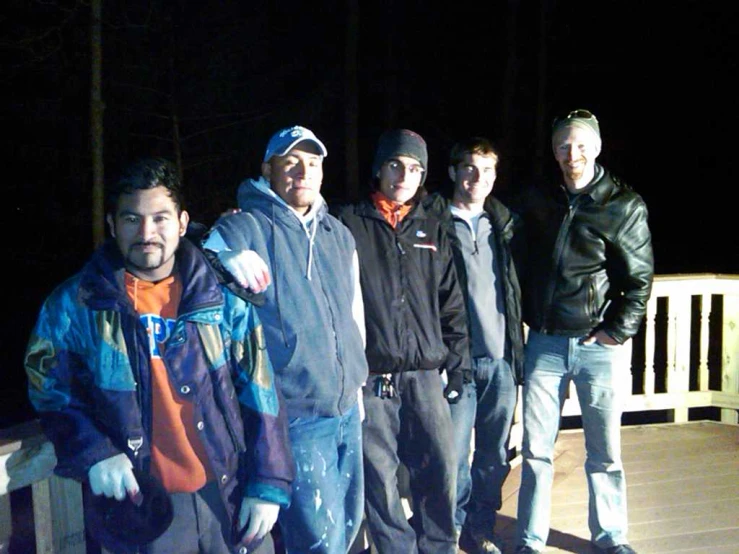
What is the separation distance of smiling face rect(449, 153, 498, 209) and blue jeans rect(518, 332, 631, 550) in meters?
0.63

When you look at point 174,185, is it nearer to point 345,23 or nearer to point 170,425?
point 170,425

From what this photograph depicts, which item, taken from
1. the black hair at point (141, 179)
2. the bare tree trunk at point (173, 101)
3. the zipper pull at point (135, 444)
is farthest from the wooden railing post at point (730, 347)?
the bare tree trunk at point (173, 101)

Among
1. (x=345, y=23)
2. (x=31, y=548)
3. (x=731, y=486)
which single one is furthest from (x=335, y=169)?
(x=31, y=548)

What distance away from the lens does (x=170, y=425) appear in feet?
7.24

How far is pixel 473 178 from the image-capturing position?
3.48 metres

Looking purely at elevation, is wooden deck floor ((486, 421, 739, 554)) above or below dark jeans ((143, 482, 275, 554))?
below

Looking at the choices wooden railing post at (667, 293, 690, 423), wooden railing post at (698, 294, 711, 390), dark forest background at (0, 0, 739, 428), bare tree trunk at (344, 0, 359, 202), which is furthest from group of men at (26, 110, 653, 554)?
bare tree trunk at (344, 0, 359, 202)

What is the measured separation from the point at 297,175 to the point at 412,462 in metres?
1.20

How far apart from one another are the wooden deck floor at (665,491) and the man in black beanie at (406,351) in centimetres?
74

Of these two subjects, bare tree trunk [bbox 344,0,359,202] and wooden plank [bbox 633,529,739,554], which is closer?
wooden plank [bbox 633,529,739,554]

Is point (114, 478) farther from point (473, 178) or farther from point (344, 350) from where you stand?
point (473, 178)

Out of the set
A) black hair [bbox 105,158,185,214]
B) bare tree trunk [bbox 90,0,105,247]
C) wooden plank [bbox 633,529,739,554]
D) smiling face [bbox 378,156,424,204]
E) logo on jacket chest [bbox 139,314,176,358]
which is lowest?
wooden plank [bbox 633,529,739,554]

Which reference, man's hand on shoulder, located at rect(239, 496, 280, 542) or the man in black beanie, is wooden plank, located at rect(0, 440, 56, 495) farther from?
the man in black beanie

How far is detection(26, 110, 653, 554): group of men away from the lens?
215cm
